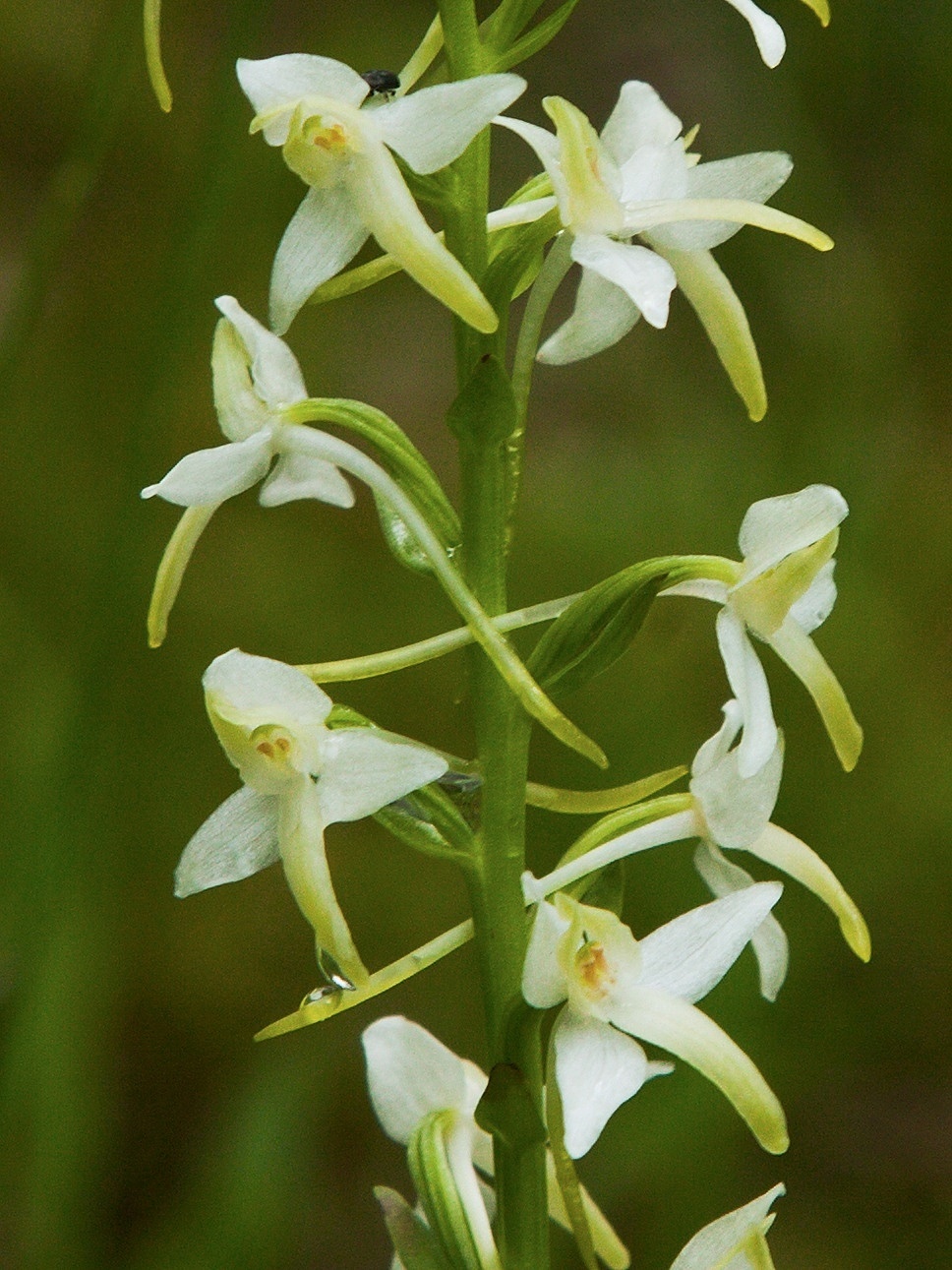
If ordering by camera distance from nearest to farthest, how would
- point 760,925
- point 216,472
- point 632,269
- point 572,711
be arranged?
point 632,269
point 216,472
point 760,925
point 572,711

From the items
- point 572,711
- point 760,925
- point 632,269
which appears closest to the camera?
point 632,269

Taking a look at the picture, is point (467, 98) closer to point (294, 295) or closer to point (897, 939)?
point (294, 295)

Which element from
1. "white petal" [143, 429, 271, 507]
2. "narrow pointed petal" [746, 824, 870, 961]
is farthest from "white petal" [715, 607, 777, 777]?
"white petal" [143, 429, 271, 507]

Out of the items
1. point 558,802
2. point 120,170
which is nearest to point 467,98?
point 558,802

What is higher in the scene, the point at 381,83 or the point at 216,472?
the point at 381,83

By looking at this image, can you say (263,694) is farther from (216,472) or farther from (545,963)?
(545,963)

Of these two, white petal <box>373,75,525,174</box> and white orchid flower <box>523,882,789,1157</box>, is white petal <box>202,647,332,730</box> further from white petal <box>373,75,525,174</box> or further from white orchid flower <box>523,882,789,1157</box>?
white petal <box>373,75,525,174</box>

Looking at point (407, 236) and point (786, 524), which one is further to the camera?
point (786, 524)

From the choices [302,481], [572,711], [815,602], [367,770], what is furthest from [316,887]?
[572,711]
